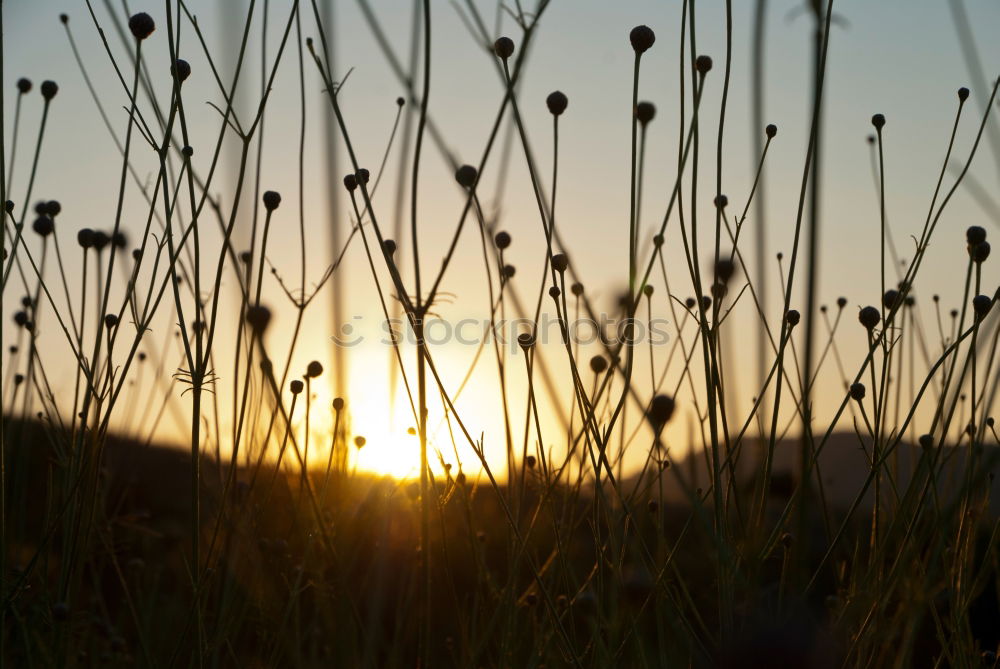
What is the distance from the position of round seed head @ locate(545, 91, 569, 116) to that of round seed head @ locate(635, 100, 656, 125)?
0.44ft

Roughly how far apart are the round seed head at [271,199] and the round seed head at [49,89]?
46cm

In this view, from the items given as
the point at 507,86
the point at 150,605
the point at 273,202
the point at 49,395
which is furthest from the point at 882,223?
the point at 150,605

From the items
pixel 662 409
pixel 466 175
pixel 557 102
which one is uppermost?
pixel 557 102

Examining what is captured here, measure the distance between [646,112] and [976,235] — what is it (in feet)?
2.13

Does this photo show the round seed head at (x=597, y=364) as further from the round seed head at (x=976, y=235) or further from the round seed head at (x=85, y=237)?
the round seed head at (x=85, y=237)

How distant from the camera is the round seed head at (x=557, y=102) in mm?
1665

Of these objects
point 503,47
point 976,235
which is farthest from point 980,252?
point 503,47

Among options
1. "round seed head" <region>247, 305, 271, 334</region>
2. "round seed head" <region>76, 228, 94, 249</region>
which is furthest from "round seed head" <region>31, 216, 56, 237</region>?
"round seed head" <region>247, 305, 271, 334</region>

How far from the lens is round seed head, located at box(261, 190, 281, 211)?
183cm

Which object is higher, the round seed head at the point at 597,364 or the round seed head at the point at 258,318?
the round seed head at the point at 597,364

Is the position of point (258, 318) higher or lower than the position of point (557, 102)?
lower

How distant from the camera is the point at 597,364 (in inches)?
78.4

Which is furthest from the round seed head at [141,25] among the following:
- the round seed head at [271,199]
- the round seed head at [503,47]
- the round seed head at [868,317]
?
the round seed head at [868,317]

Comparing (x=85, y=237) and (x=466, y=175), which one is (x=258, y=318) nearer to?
(x=466, y=175)
